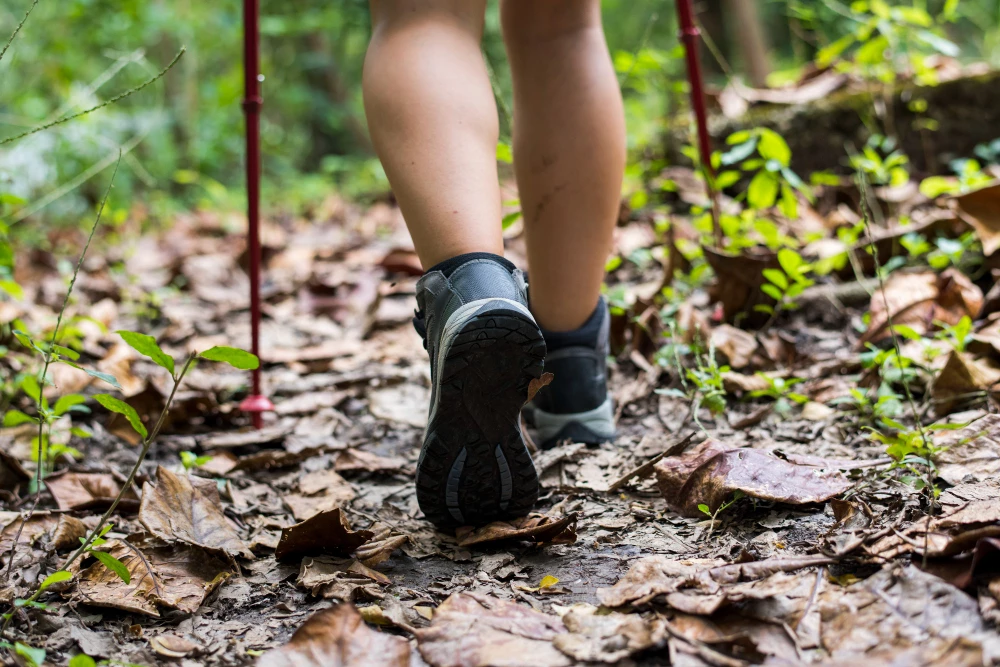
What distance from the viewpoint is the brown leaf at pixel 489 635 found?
769mm

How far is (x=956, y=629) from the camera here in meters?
0.72

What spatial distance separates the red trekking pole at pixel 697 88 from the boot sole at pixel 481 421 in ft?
3.53

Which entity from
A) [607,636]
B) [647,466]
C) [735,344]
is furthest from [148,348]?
[735,344]

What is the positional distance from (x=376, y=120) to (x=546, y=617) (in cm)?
66

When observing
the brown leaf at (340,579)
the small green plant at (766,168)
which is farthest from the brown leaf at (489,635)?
the small green plant at (766,168)

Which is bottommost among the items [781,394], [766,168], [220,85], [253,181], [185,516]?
[781,394]

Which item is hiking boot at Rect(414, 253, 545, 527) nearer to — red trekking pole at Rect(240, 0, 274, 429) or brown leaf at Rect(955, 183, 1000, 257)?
red trekking pole at Rect(240, 0, 274, 429)

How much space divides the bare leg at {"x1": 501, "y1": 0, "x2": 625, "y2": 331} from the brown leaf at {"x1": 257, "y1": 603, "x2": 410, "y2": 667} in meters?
0.69

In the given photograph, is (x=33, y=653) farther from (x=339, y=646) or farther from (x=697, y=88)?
(x=697, y=88)

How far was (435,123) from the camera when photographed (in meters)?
1.05

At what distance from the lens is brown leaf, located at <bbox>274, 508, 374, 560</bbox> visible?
1028 mm

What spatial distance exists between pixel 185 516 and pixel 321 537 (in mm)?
211

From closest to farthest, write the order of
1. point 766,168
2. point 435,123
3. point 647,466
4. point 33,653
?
point 33,653, point 435,123, point 647,466, point 766,168

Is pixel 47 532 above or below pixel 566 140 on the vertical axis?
below
